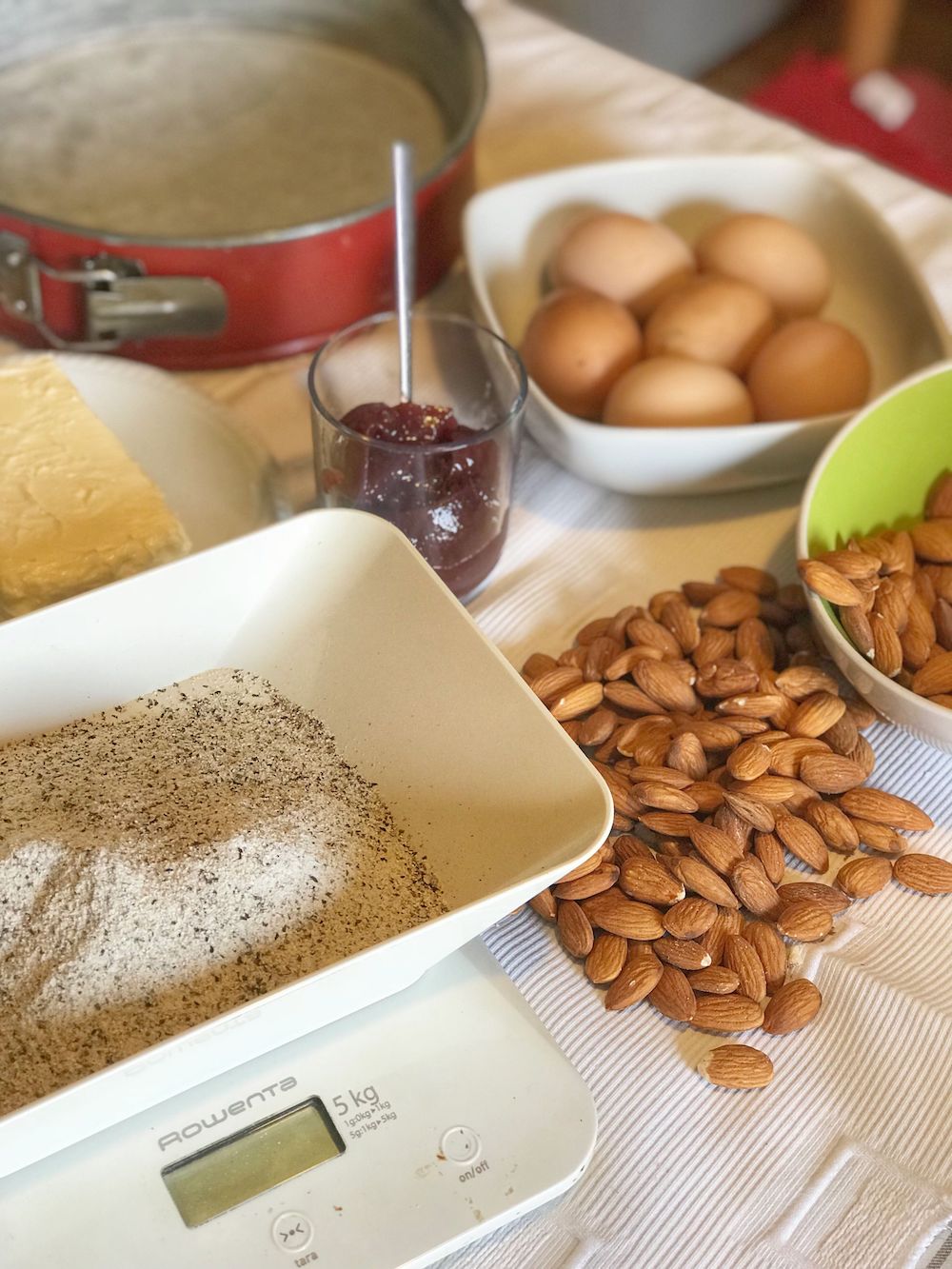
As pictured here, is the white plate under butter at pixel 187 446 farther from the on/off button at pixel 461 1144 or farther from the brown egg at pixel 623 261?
the on/off button at pixel 461 1144

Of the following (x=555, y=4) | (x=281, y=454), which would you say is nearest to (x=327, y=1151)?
(x=281, y=454)

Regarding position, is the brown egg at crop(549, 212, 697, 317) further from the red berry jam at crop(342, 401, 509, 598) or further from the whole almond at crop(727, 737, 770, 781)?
the whole almond at crop(727, 737, 770, 781)

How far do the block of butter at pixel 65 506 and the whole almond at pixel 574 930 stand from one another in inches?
11.1

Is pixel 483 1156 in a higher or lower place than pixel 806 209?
lower

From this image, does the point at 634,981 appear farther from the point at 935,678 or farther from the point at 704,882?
the point at 935,678

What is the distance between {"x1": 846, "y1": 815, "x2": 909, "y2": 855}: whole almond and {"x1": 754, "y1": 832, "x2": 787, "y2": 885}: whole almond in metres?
0.05

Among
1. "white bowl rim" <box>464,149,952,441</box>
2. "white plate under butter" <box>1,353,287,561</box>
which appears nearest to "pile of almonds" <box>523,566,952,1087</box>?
"white bowl rim" <box>464,149,952,441</box>

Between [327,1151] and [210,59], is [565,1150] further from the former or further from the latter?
[210,59]

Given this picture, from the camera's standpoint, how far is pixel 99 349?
867 millimetres

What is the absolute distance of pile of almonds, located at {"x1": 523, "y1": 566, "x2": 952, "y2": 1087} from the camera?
59 centimetres

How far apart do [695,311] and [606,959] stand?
451 mm

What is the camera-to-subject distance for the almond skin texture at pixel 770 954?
1.95ft

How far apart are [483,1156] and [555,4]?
5.97 feet

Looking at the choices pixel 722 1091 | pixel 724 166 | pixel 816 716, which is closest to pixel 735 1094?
pixel 722 1091
